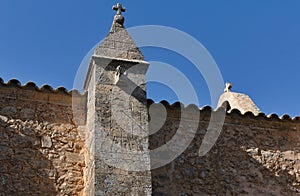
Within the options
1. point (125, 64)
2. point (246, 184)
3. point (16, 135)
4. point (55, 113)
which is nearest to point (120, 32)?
point (125, 64)

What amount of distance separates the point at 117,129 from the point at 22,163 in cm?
135

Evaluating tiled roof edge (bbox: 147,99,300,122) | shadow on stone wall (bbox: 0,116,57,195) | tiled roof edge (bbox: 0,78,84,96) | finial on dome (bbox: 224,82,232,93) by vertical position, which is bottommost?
shadow on stone wall (bbox: 0,116,57,195)

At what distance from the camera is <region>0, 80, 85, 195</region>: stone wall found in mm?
6965

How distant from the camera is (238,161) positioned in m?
8.00

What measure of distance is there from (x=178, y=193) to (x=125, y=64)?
6.35ft

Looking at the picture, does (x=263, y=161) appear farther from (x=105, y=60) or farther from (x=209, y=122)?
(x=105, y=60)

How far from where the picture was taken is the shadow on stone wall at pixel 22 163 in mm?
6875

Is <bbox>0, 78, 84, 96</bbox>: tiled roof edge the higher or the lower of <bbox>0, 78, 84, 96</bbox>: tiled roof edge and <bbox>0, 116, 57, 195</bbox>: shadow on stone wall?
the higher

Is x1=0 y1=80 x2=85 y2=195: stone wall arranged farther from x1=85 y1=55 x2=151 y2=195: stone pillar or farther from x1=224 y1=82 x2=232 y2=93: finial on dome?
x1=224 y1=82 x2=232 y2=93: finial on dome

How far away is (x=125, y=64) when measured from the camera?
24.1ft

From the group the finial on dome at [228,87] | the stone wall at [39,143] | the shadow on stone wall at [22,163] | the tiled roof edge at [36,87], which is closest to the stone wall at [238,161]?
the stone wall at [39,143]

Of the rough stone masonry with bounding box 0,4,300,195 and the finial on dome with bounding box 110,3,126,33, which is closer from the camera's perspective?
the rough stone masonry with bounding box 0,4,300,195

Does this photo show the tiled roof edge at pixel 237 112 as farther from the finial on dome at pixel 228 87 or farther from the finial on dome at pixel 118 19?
the finial on dome at pixel 228 87

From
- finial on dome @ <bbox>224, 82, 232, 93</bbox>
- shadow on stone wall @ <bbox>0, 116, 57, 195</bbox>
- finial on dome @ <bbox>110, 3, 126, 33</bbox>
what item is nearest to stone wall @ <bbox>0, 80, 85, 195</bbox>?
shadow on stone wall @ <bbox>0, 116, 57, 195</bbox>
